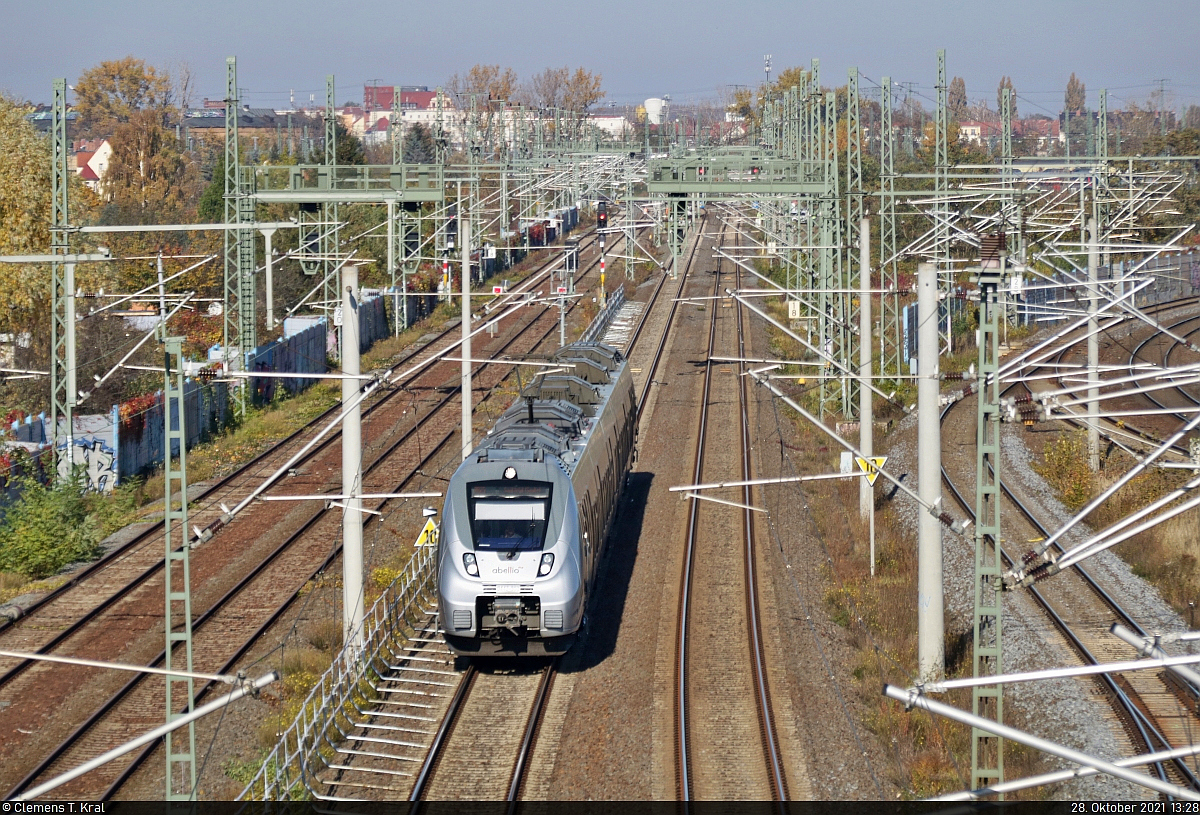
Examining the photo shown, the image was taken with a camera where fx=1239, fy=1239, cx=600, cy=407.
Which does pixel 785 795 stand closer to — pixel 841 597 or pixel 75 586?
pixel 841 597

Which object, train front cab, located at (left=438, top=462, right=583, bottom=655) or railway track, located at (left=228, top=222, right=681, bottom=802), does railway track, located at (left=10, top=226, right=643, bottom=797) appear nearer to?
railway track, located at (left=228, top=222, right=681, bottom=802)

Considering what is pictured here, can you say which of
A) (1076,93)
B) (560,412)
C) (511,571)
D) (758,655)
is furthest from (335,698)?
(1076,93)

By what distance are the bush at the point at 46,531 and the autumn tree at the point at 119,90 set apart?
83.4m

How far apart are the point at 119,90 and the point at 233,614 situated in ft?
310

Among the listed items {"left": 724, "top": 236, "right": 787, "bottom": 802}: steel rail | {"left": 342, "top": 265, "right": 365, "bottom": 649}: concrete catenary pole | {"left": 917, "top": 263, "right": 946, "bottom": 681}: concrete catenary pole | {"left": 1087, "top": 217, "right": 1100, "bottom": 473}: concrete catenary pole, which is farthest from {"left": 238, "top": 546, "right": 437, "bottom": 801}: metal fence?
{"left": 1087, "top": 217, "right": 1100, "bottom": 473}: concrete catenary pole

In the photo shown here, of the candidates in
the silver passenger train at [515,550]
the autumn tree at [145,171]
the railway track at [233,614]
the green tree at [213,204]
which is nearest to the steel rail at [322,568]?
the railway track at [233,614]

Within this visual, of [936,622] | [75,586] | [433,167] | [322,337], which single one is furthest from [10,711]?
[322,337]

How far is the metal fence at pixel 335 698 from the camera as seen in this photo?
12.2m

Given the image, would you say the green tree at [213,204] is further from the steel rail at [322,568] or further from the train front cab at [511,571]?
the train front cab at [511,571]

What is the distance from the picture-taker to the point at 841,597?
62.6 feet

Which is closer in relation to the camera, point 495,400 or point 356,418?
point 356,418

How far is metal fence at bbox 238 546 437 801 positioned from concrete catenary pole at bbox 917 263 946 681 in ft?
22.6

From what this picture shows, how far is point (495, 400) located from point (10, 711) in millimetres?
19771

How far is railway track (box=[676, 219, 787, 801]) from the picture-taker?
1307 centimetres
